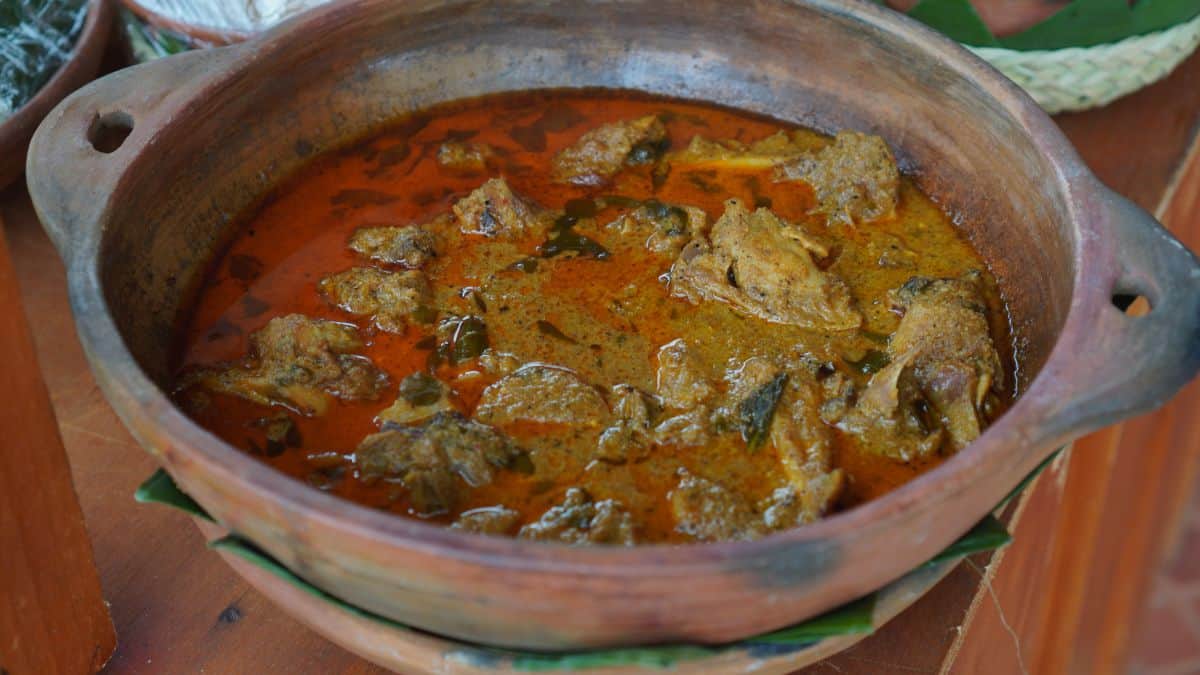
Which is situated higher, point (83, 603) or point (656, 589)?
point (656, 589)

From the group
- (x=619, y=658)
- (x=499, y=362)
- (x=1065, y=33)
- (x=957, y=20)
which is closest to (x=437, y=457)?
(x=499, y=362)

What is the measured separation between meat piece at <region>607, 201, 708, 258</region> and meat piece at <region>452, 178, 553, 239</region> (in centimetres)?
15

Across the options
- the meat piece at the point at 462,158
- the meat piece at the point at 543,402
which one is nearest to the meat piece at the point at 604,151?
the meat piece at the point at 462,158

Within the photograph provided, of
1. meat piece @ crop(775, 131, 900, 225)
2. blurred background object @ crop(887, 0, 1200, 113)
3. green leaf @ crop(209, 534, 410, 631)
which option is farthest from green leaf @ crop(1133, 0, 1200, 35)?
green leaf @ crop(209, 534, 410, 631)

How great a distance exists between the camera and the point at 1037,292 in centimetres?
172

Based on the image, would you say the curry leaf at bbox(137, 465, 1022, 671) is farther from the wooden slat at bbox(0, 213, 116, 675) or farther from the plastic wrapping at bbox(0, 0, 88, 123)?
the plastic wrapping at bbox(0, 0, 88, 123)

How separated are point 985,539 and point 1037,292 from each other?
54 cm

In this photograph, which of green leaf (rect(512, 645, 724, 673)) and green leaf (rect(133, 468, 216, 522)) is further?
green leaf (rect(133, 468, 216, 522))

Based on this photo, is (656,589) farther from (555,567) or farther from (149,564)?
(149,564)

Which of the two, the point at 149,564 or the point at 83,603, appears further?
the point at 149,564

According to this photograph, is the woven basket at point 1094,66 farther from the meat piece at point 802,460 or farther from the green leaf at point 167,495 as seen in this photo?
the green leaf at point 167,495

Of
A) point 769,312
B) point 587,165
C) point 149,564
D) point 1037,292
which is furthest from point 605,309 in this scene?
point 149,564

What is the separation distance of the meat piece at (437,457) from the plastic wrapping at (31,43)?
1488mm

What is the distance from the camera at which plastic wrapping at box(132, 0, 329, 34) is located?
244 cm
